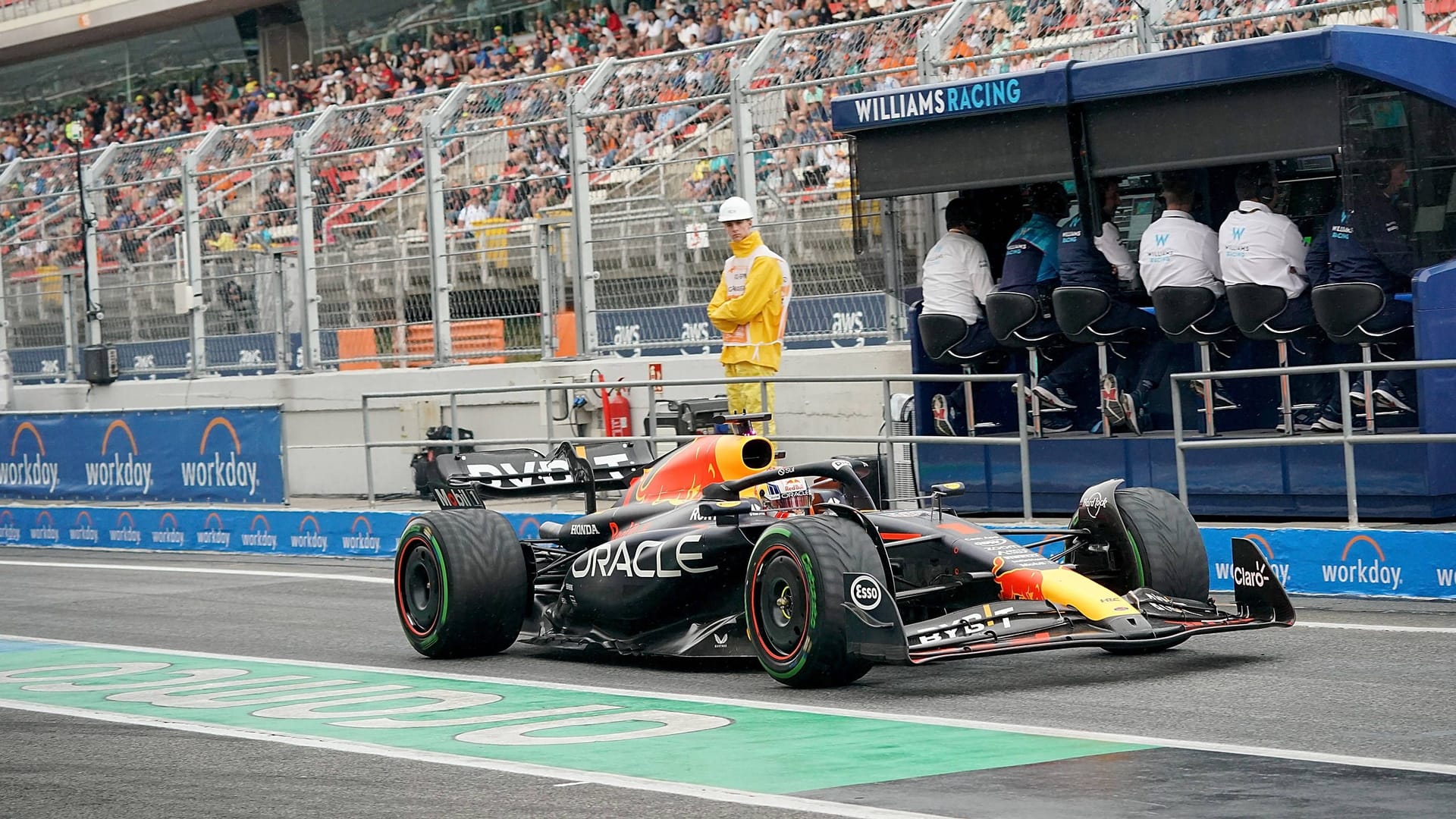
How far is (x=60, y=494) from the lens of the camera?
64.8 feet

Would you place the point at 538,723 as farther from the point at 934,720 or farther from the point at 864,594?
the point at 934,720

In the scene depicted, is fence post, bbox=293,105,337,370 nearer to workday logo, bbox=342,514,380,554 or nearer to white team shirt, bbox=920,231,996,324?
workday logo, bbox=342,514,380,554

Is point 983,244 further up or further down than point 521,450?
further up

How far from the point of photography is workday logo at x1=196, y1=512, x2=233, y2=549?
18.0 m

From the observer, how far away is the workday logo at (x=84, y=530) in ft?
63.7

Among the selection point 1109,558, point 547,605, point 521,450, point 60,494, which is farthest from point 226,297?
point 1109,558

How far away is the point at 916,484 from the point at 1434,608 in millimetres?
3957

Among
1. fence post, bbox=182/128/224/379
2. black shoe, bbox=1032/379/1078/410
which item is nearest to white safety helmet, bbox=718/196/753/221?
black shoe, bbox=1032/379/1078/410

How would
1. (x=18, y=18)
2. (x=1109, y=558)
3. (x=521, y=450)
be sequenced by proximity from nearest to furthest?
(x=1109, y=558) → (x=521, y=450) → (x=18, y=18)

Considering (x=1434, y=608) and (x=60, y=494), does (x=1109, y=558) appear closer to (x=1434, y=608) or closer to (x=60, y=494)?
(x=1434, y=608)

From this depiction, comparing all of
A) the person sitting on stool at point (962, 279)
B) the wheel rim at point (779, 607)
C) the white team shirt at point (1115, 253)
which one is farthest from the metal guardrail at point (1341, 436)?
the wheel rim at point (779, 607)

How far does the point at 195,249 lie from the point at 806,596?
51.5ft

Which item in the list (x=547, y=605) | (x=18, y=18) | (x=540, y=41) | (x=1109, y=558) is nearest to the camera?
(x=1109, y=558)

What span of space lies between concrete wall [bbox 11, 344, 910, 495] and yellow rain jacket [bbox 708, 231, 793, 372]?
0.58 metres
